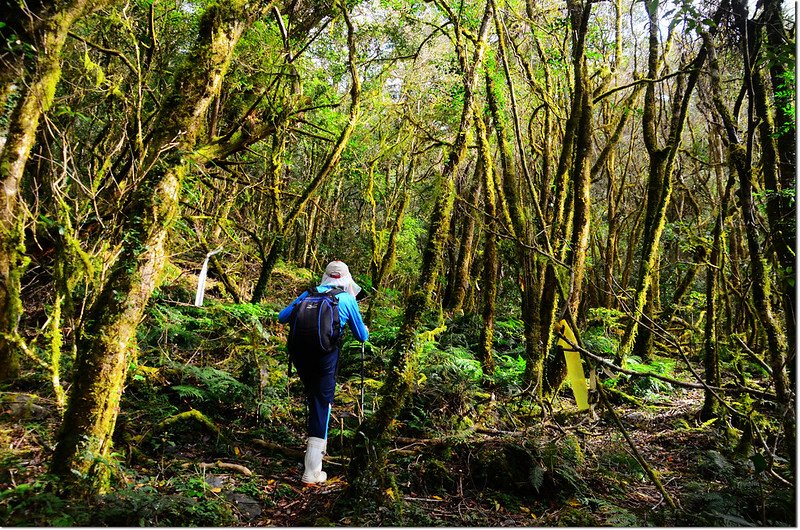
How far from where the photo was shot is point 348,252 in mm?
20953

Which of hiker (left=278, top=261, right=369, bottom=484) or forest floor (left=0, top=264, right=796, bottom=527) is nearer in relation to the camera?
forest floor (left=0, top=264, right=796, bottom=527)

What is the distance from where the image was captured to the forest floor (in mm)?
3441

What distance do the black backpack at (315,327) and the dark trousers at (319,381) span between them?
75mm

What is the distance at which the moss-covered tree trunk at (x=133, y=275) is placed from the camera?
3180mm

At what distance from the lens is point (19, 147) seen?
4320 millimetres

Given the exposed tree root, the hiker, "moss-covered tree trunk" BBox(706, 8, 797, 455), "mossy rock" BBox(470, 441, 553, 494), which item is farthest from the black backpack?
"moss-covered tree trunk" BBox(706, 8, 797, 455)

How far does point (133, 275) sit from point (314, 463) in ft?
7.64

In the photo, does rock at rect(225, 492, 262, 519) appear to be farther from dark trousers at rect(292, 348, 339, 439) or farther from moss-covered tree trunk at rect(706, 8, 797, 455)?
moss-covered tree trunk at rect(706, 8, 797, 455)

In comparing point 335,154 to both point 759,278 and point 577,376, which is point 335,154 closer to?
point 577,376

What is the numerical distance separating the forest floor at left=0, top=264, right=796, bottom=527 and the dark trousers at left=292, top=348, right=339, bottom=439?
419 millimetres

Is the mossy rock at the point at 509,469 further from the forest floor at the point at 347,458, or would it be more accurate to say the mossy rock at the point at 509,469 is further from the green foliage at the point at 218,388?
the green foliage at the point at 218,388

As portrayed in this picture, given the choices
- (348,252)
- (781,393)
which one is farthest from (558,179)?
(348,252)

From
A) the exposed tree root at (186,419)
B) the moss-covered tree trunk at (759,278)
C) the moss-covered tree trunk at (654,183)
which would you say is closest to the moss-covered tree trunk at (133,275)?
the exposed tree root at (186,419)

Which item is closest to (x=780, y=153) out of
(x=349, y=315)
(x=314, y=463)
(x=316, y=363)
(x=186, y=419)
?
(x=349, y=315)
